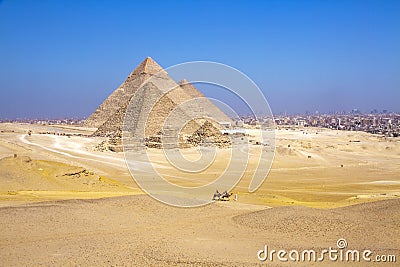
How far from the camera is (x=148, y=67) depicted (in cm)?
5097

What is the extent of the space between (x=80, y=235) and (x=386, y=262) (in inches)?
194

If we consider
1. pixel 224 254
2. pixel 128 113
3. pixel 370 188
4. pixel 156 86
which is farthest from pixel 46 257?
pixel 156 86

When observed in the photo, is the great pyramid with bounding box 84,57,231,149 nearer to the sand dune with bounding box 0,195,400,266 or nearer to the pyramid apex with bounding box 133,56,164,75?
the pyramid apex with bounding box 133,56,164,75

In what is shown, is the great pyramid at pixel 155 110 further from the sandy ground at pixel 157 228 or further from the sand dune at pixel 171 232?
the sand dune at pixel 171 232

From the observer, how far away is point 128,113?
39531 millimetres

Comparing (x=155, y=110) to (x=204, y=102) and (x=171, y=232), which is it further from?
(x=171, y=232)

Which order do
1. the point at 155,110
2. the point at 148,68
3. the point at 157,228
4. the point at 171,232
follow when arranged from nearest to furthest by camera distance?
the point at 171,232, the point at 157,228, the point at 155,110, the point at 148,68

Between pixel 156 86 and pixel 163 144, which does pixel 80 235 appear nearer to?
pixel 163 144

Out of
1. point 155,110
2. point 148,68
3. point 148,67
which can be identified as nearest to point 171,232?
point 155,110

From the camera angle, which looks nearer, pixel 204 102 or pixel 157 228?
pixel 157 228

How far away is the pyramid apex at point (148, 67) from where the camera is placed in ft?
166

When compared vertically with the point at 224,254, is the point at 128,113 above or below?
above

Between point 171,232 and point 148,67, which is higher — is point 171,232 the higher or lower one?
the lower one

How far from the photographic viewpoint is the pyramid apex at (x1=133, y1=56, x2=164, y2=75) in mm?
50531
